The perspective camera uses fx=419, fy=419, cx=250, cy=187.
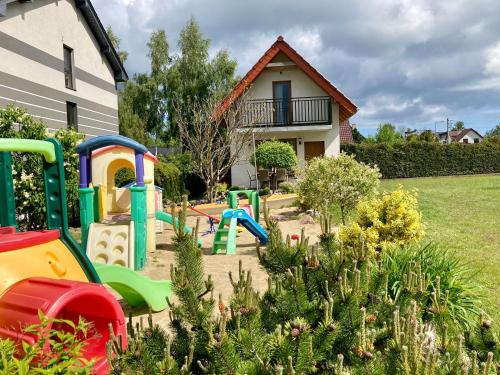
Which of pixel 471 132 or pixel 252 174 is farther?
pixel 471 132

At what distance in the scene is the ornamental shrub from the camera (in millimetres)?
18328

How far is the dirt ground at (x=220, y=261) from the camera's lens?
576 cm

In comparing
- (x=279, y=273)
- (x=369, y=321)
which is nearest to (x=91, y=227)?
(x=279, y=273)

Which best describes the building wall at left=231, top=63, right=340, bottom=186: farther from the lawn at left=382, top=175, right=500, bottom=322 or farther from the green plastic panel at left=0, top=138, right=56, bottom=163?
the green plastic panel at left=0, top=138, right=56, bottom=163

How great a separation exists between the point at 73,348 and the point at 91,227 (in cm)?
601

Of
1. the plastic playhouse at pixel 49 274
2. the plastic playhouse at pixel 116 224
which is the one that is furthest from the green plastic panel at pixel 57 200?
the plastic playhouse at pixel 116 224

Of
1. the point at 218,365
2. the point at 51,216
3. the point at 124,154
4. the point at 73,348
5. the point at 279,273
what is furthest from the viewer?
the point at 124,154

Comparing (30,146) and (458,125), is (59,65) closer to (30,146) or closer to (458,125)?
(30,146)

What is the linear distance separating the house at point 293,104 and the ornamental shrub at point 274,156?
6.28ft

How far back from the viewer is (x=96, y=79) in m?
16.9

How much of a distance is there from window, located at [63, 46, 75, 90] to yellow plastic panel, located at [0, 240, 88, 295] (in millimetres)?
13281

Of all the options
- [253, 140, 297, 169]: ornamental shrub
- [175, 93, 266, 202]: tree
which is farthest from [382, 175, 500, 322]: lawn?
[175, 93, 266, 202]: tree

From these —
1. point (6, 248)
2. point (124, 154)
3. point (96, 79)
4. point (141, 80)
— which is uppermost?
point (141, 80)

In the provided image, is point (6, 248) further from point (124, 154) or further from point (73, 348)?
point (124, 154)
